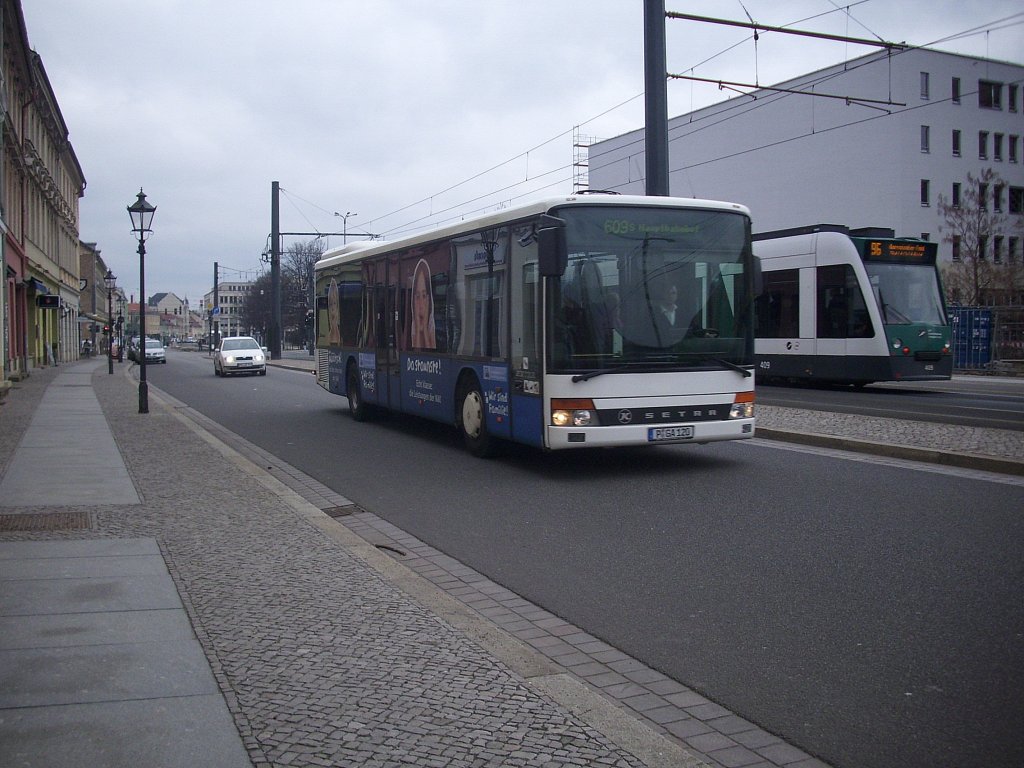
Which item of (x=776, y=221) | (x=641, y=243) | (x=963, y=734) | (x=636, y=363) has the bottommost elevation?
(x=963, y=734)

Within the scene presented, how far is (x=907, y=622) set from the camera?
538 centimetres

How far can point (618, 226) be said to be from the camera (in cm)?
1042

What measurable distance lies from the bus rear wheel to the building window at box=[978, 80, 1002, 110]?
176 ft

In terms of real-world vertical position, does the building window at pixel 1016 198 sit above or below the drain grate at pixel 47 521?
above

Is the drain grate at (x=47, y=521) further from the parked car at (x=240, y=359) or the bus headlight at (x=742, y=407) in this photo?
the parked car at (x=240, y=359)

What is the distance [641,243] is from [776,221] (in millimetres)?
52588

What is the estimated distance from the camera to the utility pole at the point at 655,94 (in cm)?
1684

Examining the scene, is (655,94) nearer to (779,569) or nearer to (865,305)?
(865,305)

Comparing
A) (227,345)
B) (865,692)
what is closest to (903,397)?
(865,692)

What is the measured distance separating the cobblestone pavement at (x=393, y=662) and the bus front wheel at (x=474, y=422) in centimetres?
333

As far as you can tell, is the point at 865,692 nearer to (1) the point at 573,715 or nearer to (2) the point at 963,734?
(2) the point at 963,734

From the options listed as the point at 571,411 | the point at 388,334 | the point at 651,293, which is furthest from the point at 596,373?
the point at 388,334

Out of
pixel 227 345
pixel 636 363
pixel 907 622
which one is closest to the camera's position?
pixel 907 622

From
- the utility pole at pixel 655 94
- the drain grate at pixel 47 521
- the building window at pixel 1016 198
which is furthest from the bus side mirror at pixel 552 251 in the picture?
the building window at pixel 1016 198
